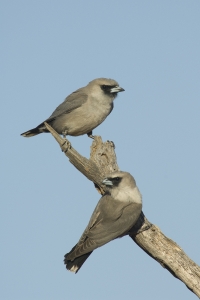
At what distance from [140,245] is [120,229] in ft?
1.64

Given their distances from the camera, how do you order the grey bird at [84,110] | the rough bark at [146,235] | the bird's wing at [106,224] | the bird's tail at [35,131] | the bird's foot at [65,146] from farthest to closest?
the bird's tail at [35,131] < the grey bird at [84,110] < the bird's foot at [65,146] < the bird's wing at [106,224] < the rough bark at [146,235]

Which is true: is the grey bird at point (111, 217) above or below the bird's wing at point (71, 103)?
below

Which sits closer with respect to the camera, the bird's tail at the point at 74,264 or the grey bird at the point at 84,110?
the bird's tail at the point at 74,264

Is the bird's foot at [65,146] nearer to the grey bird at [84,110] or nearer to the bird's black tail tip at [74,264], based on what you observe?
the grey bird at [84,110]

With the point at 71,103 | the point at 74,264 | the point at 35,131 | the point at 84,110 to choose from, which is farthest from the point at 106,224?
the point at 71,103

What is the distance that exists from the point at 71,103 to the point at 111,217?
3737 mm

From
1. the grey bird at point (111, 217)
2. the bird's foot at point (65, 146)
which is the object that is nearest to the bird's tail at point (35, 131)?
the bird's foot at point (65, 146)

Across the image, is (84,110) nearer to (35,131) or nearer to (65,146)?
(35,131)

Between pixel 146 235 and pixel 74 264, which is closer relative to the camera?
pixel 74 264

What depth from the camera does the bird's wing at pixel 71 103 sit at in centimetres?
1234

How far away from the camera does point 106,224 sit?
9359 millimetres

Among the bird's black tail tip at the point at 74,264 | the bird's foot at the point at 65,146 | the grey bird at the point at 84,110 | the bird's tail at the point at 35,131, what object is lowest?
the bird's black tail tip at the point at 74,264

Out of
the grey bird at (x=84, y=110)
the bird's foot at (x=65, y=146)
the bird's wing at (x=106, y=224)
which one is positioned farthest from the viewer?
the grey bird at (x=84, y=110)

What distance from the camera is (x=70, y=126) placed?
1230 cm
